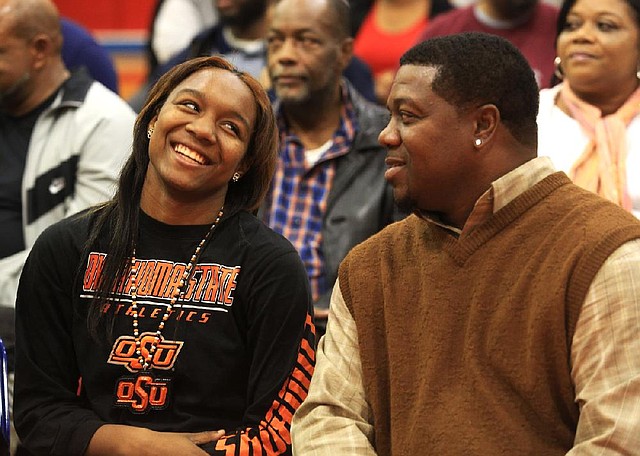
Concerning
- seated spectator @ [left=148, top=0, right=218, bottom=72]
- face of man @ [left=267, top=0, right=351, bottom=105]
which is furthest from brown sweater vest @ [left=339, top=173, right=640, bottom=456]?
seated spectator @ [left=148, top=0, right=218, bottom=72]

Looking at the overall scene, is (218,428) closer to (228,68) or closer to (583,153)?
(228,68)

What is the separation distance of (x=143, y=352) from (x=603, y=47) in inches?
61.0

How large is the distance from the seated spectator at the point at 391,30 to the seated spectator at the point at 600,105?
4.74ft

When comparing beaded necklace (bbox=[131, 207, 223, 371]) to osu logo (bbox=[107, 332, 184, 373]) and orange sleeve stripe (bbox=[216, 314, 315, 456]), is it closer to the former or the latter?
osu logo (bbox=[107, 332, 184, 373])

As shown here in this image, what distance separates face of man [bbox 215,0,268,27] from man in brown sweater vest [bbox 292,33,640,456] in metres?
2.45

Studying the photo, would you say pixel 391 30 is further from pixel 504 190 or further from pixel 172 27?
pixel 504 190

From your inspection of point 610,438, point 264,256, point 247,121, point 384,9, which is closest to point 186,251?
point 264,256

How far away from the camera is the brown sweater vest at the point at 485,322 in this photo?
1.84 metres

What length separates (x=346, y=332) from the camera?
212cm

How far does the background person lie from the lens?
2.23 m

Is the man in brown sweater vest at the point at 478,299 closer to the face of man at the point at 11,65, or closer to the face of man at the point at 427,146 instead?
the face of man at the point at 427,146

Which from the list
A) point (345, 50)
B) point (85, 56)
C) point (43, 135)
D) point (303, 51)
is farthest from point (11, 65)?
point (345, 50)

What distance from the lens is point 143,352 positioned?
224 cm

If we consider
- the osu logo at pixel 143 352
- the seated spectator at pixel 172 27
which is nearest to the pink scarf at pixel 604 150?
the osu logo at pixel 143 352
